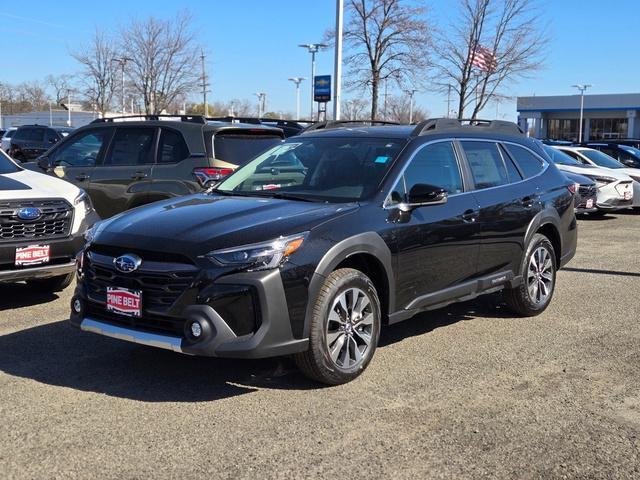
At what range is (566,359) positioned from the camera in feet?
17.1

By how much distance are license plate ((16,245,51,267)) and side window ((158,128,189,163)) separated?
8.76ft

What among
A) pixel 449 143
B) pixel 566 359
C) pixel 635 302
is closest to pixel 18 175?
pixel 449 143

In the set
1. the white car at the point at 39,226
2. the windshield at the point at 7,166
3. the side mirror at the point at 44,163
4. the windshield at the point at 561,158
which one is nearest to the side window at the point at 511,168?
the white car at the point at 39,226

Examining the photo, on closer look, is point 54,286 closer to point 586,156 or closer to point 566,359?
point 566,359

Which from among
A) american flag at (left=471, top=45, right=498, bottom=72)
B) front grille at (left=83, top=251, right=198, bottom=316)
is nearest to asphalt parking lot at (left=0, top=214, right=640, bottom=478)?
front grille at (left=83, top=251, right=198, bottom=316)

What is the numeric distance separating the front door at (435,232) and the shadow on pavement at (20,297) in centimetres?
387

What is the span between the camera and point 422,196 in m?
5.00

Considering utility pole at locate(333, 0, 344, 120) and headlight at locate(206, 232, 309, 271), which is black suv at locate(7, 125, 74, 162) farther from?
headlight at locate(206, 232, 309, 271)

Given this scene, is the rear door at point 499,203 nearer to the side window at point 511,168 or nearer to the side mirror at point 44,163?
the side window at point 511,168

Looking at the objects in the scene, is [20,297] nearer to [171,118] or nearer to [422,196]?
[171,118]

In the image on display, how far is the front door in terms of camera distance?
495 centimetres

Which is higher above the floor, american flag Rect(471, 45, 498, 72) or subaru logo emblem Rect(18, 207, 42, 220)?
american flag Rect(471, 45, 498, 72)

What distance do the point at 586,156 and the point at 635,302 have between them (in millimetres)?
10532

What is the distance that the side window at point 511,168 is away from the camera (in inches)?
248
